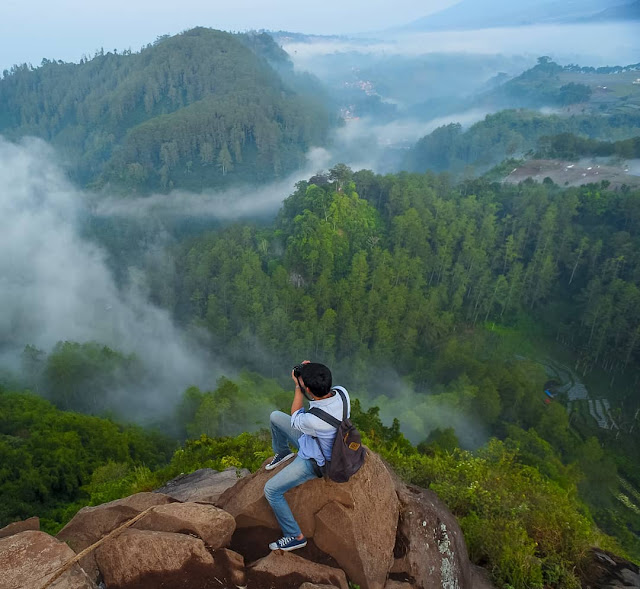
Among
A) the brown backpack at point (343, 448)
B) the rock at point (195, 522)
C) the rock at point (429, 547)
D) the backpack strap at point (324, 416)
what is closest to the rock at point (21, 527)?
the rock at point (195, 522)

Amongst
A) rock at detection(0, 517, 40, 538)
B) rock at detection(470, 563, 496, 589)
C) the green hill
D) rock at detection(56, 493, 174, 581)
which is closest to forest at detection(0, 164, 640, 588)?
rock at detection(56, 493, 174, 581)

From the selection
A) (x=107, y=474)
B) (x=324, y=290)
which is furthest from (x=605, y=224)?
(x=107, y=474)

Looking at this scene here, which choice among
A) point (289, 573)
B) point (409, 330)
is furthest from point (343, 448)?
point (409, 330)

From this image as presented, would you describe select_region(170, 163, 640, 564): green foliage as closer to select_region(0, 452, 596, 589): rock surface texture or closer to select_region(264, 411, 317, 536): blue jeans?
select_region(0, 452, 596, 589): rock surface texture

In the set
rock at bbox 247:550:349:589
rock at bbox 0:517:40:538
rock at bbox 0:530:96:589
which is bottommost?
rock at bbox 0:517:40:538

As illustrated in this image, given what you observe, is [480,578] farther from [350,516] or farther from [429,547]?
[350,516]

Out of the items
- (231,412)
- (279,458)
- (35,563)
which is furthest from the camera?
(231,412)

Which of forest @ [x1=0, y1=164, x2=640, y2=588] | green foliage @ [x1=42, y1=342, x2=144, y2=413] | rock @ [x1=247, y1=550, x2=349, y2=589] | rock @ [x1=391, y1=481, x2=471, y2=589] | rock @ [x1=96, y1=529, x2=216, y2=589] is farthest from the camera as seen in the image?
green foliage @ [x1=42, y1=342, x2=144, y2=413]
